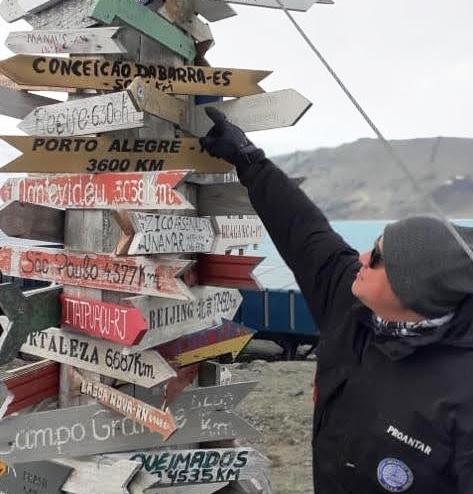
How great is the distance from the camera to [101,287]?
2.54 m

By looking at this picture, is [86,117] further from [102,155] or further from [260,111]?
[260,111]

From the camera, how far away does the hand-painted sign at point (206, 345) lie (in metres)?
2.76

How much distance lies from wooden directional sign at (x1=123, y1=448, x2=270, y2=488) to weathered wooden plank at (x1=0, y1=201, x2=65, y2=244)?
0.95 metres

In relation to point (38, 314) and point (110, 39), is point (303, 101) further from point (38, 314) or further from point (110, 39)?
point (38, 314)

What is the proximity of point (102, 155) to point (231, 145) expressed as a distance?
0.50 metres

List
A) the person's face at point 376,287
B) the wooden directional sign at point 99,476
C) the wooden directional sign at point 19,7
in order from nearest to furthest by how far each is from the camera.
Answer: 1. the person's face at point 376,287
2. the wooden directional sign at point 99,476
3. the wooden directional sign at point 19,7

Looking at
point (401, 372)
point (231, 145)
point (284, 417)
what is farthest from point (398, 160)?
point (284, 417)

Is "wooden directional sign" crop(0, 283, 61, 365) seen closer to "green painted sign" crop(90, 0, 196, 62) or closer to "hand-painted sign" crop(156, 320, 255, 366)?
"hand-painted sign" crop(156, 320, 255, 366)

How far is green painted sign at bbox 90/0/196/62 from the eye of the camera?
2244mm

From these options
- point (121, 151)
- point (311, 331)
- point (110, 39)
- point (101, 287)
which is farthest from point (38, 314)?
point (311, 331)

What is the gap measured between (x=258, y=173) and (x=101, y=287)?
2.49 feet

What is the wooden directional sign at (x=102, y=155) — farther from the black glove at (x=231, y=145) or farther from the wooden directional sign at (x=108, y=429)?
the wooden directional sign at (x=108, y=429)

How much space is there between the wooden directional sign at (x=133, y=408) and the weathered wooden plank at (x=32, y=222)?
62 cm

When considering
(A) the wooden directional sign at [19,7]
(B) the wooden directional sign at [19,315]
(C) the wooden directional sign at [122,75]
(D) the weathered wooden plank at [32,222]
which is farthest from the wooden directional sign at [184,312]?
(A) the wooden directional sign at [19,7]
